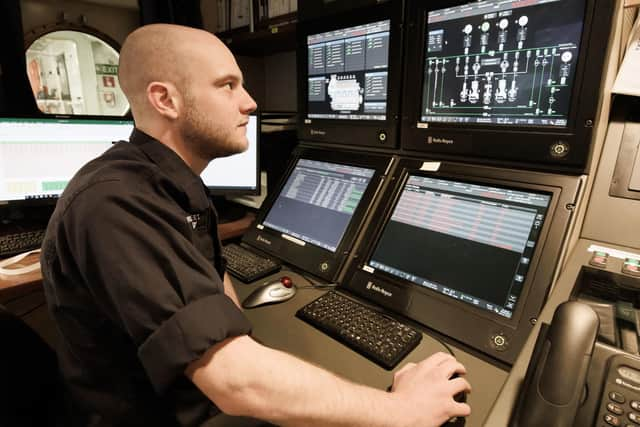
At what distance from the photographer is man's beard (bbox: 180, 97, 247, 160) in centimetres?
88

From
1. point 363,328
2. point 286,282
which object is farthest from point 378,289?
point 286,282

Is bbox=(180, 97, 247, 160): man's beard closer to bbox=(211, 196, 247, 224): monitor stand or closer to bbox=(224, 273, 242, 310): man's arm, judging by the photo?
bbox=(224, 273, 242, 310): man's arm

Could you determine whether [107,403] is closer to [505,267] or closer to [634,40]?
[505,267]

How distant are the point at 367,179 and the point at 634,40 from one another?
749 mm

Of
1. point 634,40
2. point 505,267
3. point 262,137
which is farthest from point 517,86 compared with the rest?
point 262,137

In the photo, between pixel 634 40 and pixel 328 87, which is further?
pixel 328 87

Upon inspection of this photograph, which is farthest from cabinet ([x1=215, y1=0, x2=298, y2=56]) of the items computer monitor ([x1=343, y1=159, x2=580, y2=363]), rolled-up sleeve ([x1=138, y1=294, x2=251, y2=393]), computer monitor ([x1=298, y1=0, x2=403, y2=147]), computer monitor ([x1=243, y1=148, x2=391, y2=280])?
rolled-up sleeve ([x1=138, y1=294, x2=251, y2=393])

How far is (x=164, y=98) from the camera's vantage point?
0.86 meters

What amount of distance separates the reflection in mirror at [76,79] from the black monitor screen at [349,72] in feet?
6.85

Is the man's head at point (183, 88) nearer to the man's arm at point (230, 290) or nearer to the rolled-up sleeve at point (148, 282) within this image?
the rolled-up sleeve at point (148, 282)

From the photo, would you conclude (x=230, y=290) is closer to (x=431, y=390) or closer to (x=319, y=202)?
(x=319, y=202)

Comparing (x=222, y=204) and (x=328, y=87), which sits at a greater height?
(x=328, y=87)

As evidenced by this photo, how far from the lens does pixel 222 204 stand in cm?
196

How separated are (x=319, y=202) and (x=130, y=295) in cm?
76
